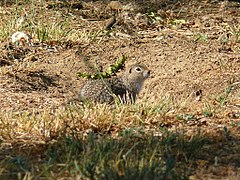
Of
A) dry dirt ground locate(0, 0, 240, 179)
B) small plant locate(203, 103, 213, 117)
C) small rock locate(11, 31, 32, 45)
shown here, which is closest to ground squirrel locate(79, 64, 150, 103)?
dry dirt ground locate(0, 0, 240, 179)

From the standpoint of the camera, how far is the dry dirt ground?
266 inches

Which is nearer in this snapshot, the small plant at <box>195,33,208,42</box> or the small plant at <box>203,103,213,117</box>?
the small plant at <box>203,103,213,117</box>

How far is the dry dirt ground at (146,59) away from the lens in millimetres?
6766

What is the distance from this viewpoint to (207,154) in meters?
4.12

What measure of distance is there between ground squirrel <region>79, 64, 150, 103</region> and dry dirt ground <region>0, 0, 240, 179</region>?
0.21 meters

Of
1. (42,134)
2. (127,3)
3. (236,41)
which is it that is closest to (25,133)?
(42,134)

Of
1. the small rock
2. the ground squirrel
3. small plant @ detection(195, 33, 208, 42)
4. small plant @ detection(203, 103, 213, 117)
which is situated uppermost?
small plant @ detection(203, 103, 213, 117)

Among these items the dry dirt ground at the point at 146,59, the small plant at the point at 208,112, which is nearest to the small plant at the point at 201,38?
the dry dirt ground at the point at 146,59

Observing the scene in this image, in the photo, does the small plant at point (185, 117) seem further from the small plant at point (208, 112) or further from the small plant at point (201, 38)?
the small plant at point (201, 38)

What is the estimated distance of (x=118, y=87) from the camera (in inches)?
287

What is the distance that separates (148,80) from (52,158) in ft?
14.5

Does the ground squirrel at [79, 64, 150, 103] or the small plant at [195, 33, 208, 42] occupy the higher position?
the small plant at [195, 33, 208, 42]

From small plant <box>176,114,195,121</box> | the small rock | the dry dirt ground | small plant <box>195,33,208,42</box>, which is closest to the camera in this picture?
small plant <box>176,114,195,121</box>

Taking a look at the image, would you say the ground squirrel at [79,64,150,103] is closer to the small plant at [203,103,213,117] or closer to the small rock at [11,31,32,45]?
the small plant at [203,103,213,117]
